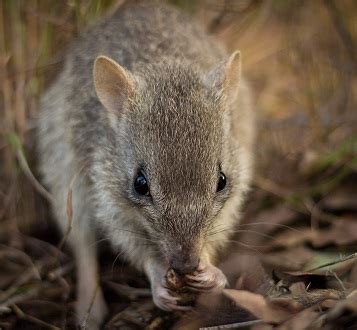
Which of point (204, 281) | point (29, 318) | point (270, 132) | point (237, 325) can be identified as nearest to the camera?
point (237, 325)

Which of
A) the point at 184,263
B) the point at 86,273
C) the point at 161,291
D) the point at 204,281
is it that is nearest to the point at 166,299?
the point at 161,291

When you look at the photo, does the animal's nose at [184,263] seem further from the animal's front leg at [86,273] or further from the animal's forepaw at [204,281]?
the animal's front leg at [86,273]

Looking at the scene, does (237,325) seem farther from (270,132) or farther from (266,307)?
(270,132)

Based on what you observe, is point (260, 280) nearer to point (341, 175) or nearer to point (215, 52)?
point (341, 175)

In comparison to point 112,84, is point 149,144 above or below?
below

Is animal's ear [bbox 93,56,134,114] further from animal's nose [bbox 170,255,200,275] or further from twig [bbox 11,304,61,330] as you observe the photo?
twig [bbox 11,304,61,330]

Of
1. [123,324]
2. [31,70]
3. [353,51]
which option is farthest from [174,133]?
[353,51]
